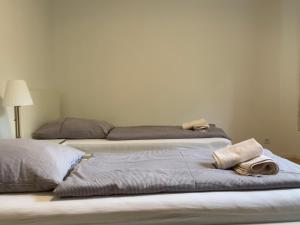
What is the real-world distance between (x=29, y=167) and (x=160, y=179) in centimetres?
64

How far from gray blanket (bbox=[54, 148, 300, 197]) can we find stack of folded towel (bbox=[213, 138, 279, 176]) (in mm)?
51

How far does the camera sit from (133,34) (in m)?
4.45

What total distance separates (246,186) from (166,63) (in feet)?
10.4

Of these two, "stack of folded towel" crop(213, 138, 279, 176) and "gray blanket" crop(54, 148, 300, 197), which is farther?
"stack of folded towel" crop(213, 138, 279, 176)

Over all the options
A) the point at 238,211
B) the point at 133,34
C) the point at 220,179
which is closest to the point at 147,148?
the point at 220,179

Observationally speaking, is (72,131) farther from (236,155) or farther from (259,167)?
(259,167)

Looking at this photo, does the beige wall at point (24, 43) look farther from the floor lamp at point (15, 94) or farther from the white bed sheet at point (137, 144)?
the white bed sheet at point (137, 144)

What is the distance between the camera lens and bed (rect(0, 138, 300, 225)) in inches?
52.7

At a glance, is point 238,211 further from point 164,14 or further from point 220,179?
point 164,14

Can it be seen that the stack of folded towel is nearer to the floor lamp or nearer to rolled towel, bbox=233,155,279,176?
rolled towel, bbox=233,155,279,176

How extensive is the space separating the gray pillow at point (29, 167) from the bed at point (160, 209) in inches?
3.1

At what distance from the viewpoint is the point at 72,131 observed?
3336 millimetres

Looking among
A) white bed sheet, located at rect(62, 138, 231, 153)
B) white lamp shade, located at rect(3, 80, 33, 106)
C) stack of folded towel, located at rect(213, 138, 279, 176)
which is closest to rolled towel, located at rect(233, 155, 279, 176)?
stack of folded towel, located at rect(213, 138, 279, 176)

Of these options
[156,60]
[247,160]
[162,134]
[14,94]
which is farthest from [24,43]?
[247,160]
